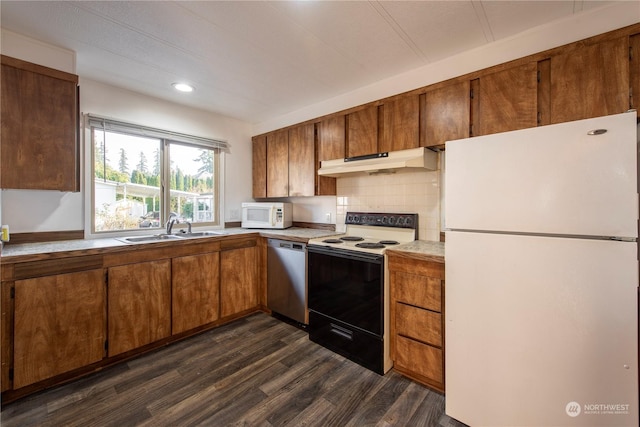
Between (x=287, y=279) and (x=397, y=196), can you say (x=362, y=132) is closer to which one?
(x=397, y=196)

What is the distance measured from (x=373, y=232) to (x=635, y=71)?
6.39ft

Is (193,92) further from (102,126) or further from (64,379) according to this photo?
(64,379)

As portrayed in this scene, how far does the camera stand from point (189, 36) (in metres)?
1.81

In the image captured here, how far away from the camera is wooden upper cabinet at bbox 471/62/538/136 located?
1673 millimetres

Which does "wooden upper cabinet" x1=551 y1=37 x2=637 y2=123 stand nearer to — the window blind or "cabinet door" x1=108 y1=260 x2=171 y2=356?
"cabinet door" x1=108 y1=260 x2=171 y2=356

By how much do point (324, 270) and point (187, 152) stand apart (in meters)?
2.24

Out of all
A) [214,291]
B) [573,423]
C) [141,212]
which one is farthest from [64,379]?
[573,423]

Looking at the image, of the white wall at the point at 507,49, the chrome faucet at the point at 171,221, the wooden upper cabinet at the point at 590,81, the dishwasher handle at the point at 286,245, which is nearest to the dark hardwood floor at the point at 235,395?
the dishwasher handle at the point at 286,245

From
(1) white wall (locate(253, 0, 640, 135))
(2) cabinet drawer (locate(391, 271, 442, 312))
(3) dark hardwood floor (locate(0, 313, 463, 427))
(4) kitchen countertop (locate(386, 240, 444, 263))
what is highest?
(1) white wall (locate(253, 0, 640, 135))

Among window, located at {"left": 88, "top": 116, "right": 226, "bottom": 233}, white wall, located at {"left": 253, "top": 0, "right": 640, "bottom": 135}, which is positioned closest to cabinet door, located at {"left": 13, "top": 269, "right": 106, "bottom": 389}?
window, located at {"left": 88, "top": 116, "right": 226, "bottom": 233}

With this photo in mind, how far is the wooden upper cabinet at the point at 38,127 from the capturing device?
1.76 metres

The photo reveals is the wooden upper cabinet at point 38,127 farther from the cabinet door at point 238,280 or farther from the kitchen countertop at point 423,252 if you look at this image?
the kitchen countertop at point 423,252

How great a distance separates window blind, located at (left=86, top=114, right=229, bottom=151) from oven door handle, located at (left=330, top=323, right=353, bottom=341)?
258 cm

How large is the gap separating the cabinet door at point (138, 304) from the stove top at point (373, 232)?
135cm
